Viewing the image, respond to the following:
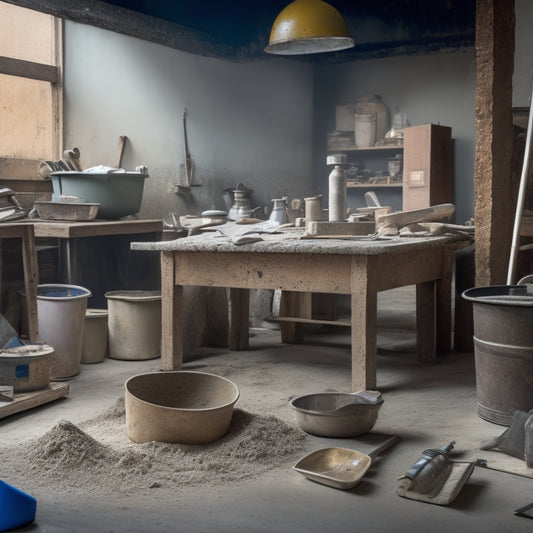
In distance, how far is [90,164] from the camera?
7340mm

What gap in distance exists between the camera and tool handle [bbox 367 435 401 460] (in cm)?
319

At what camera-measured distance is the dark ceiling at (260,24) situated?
26.5 feet

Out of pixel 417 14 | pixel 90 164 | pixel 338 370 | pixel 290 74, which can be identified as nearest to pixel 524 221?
pixel 338 370

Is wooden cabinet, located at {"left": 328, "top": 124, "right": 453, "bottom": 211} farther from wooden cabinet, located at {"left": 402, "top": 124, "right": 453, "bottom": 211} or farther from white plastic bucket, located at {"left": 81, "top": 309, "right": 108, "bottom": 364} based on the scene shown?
white plastic bucket, located at {"left": 81, "top": 309, "right": 108, "bottom": 364}

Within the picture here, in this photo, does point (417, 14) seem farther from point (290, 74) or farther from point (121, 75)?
point (121, 75)

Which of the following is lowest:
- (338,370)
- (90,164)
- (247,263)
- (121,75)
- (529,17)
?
(338,370)

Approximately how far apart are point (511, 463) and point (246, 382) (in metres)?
1.85

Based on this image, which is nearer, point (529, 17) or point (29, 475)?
point (29, 475)

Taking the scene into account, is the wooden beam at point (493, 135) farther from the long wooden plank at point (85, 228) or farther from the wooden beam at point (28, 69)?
the wooden beam at point (28, 69)

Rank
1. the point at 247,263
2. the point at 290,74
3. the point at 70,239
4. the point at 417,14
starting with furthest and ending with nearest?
the point at 290,74
the point at 417,14
the point at 70,239
the point at 247,263

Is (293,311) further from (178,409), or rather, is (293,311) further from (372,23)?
(372,23)

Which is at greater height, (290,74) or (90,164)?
(290,74)

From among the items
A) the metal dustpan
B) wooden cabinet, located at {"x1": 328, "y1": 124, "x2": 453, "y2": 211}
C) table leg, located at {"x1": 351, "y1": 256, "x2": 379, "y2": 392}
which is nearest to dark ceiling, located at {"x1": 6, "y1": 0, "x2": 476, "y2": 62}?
wooden cabinet, located at {"x1": 328, "y1": 124, "x2": 453, "y2": 211}

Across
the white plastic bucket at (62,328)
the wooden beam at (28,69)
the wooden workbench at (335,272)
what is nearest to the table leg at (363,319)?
the wooden workbench at (335,272)
